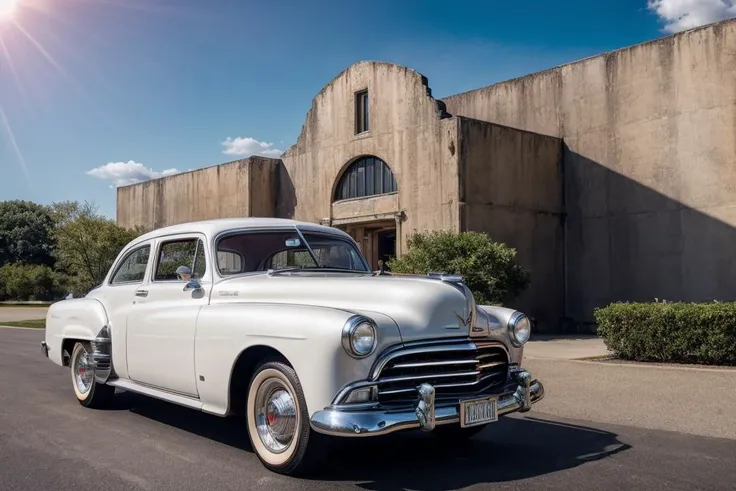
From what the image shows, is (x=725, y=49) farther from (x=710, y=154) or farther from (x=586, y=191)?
(x=586, y=191)

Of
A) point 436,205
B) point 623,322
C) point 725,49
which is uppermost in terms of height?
point 725,49

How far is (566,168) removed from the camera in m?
21.7

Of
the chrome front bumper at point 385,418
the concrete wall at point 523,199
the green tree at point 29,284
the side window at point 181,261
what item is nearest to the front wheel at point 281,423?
the chrome front bumper at point 385,418

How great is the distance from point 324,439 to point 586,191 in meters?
18.0

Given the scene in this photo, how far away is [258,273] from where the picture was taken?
6.20 metres

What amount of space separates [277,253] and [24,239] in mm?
52639

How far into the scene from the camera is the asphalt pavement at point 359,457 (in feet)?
16.2

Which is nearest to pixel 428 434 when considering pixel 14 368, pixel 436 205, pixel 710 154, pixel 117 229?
pixel 14 368

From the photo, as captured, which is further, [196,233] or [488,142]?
[488,142]

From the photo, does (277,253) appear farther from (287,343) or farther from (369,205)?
(369,205)

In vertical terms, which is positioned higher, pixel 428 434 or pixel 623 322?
pixel 623 322

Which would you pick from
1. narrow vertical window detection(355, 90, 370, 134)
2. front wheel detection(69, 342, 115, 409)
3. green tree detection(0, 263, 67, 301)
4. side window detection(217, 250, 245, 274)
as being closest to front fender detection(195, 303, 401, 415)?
side window detection(217, 250, 245, 274)

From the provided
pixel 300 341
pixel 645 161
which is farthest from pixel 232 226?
pixel 645 161

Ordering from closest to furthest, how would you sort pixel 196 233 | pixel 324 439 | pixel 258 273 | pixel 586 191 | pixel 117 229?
1. pixel 324 439
2. pixel 258 273
3. pixel 196 233
4. pixel 586 191
5. pixel 117 229
